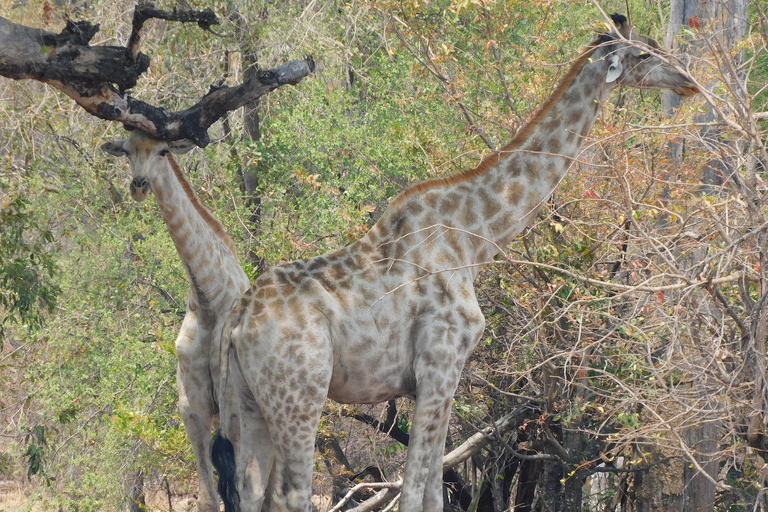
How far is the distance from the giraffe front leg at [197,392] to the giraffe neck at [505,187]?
1312 millimetres

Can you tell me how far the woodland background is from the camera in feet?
20.9

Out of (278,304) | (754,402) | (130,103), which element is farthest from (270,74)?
(754,402)

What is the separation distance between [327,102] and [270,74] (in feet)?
21.2

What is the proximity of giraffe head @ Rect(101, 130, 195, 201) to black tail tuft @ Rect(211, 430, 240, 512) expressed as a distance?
4.89 ft

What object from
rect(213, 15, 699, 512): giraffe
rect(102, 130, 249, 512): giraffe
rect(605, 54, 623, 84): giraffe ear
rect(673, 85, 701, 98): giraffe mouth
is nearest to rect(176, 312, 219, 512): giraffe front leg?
rect(102, 130, 249, 512): giraffe

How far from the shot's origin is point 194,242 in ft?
18.2

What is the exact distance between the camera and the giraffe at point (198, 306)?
17.9 ft

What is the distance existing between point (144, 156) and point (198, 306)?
3.54ft

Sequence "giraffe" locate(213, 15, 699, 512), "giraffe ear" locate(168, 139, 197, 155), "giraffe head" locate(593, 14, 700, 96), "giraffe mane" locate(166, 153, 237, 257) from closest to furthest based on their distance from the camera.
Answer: "giraffe" locate(213, 15, 699, 512) → "giraffe ear" locate(168, 139, 197, 155) → "giraffe head" locate(593, 14, 700, 96) → "giraffe mane" locate(166, 153, 237, 257)

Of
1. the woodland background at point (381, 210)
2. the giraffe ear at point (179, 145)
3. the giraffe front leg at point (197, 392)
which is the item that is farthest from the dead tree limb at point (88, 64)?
the woodland background at point (381, 210)

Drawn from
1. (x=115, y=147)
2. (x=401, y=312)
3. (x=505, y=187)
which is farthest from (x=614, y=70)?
(x=115, y=147)

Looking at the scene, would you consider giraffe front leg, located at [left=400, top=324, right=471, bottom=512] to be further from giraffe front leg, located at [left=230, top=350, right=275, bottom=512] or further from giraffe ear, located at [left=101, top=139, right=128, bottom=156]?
giraffe ear, located at [left=101, top=139, right=128, bottom=156]

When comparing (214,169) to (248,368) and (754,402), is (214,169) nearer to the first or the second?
(248,368)

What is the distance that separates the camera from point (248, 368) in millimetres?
4957
